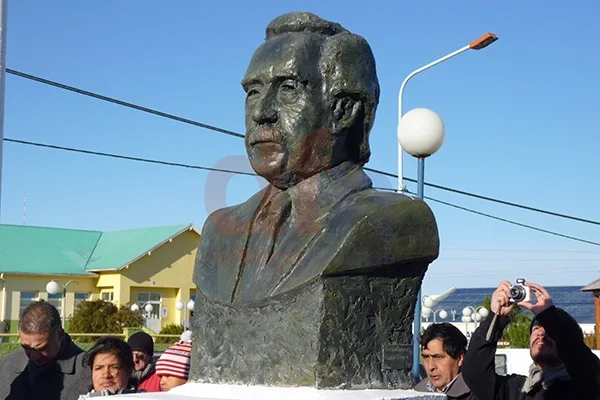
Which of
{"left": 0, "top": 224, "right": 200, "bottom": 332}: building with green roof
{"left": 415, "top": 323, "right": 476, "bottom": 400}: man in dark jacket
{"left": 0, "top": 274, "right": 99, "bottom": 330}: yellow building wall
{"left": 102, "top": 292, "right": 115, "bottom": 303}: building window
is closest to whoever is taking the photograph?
{"left": 415, "top": 323, "right": 476, "bottom": 400}: man in dark jacket

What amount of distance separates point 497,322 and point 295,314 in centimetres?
85

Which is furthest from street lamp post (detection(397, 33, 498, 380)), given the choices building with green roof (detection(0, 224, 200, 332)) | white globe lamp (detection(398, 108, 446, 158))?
building with green roof (detection(0, 224, 200, 332))

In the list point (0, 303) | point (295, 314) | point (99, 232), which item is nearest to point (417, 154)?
point (295, 314)

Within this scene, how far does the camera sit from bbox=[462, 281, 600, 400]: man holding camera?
355 cm

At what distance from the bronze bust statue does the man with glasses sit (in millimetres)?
1030

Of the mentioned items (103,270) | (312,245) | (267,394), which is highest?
(103,270)

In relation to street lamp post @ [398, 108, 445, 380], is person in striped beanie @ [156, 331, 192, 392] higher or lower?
lower

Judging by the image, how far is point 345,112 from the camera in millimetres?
3928

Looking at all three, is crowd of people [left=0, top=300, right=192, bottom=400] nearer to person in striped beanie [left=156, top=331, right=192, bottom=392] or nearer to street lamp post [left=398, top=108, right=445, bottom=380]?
person in striped beanie [left=156, top=331, right=192, bottom=392]

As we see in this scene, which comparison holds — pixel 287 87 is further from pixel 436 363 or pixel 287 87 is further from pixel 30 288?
pixel 30 288

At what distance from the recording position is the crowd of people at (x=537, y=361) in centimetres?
356

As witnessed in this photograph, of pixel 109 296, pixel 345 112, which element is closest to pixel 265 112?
pixel 345 112

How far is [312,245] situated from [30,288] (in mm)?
31325

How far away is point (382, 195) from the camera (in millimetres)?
3828
